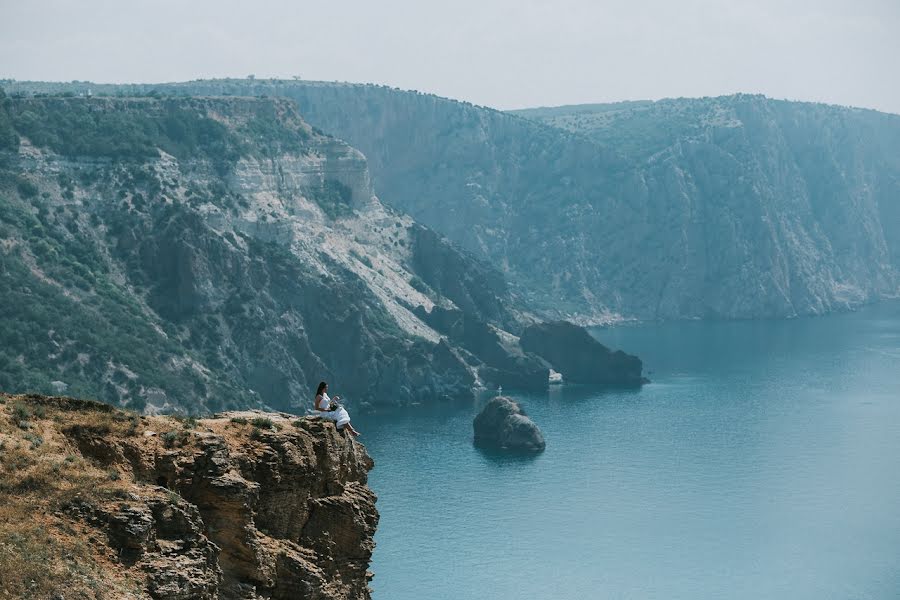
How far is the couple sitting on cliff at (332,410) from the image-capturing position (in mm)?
40250

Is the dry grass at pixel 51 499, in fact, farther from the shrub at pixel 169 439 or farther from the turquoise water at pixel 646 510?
the turquoise water at pixel 646 510

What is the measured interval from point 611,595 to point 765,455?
198 feet

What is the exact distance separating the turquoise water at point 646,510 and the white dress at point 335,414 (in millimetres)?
73968

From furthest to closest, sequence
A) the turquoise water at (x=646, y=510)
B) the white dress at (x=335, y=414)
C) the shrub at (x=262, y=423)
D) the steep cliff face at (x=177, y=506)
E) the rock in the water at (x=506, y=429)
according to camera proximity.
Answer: the rock in the water at (x=506, y=429), the turquoise water at (x=646, y=510), the white dress at (x=335, y=414), the shrub at (x=262, y=423), the steep cliff face at (x=177, y=506)

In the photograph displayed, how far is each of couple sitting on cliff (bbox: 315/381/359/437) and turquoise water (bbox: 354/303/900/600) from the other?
7378cm

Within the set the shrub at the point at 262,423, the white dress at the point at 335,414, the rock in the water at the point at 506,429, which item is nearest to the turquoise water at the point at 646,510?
the rock in the water at the point at 506,429

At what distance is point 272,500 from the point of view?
36750mm

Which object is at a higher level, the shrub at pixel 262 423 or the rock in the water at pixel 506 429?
the shrub at pixel 262 423

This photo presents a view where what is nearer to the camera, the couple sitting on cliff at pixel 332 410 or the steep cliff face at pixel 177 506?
the steep cliff face at pixel 177 506

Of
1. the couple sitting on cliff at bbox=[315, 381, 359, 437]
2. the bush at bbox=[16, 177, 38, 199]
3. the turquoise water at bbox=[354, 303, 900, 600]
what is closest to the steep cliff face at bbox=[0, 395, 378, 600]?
the couple sitting on cliff at bbox=[315, 381, 359, 437]

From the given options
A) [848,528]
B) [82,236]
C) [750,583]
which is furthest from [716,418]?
[82,236]

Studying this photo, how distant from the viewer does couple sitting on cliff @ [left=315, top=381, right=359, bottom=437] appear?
132 ft

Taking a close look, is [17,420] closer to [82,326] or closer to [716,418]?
[82,326]

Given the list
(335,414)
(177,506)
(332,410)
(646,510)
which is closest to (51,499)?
(177,506)
